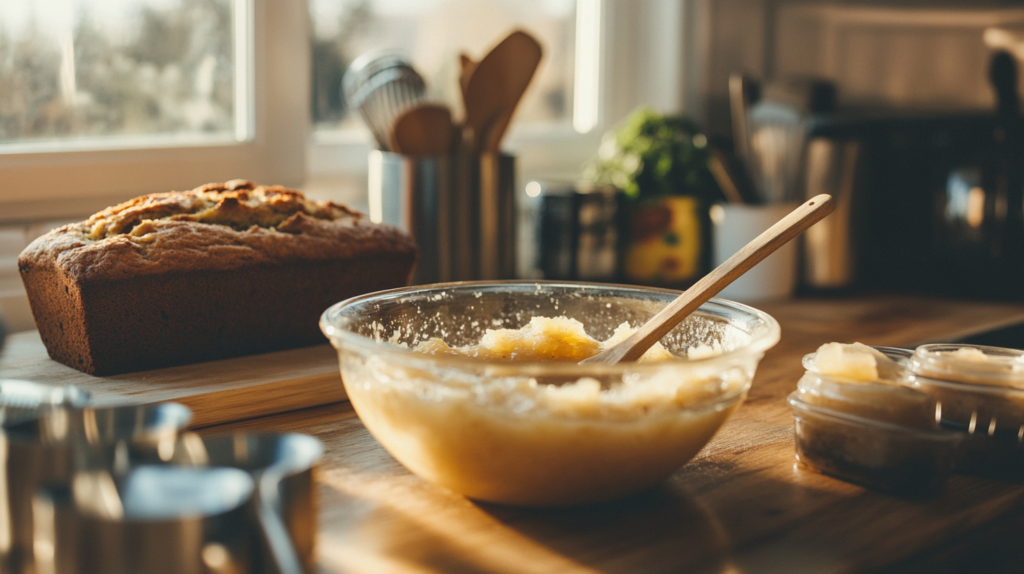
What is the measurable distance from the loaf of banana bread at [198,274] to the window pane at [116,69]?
1.02ft

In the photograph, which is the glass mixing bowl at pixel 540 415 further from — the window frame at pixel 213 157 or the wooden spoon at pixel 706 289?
the window frame at pixel 213 157

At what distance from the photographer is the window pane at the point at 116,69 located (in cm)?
125

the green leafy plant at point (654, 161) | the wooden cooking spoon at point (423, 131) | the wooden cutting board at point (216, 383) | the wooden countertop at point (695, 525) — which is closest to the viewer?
the wooden countertop at point (695, 525)

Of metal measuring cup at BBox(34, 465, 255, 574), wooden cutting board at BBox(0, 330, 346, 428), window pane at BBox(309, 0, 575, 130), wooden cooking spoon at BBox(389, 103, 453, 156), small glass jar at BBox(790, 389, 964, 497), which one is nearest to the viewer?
metal measuring cup at BBox(34, 465, 255, 574)

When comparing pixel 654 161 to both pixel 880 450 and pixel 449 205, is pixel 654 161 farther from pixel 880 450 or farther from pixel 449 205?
pixel 880 450

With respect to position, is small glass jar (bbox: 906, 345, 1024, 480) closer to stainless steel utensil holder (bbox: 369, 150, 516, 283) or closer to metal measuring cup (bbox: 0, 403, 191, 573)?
metal measuring cup (bbox: 0, 403, 191, 573)

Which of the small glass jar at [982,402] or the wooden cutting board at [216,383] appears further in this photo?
the wooden cutting board at [216,383]

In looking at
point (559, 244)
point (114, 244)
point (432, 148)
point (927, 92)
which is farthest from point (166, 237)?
point (927, 92)

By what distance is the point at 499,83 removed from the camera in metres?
1.43

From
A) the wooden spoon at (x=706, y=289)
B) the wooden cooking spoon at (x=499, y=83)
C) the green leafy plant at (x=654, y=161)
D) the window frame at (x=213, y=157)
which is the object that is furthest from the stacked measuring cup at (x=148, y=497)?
the green leafy plant at (x=654, y=161)

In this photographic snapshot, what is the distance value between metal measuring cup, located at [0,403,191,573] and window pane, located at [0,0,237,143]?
85 cm

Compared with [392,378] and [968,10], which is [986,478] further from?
[968,10]

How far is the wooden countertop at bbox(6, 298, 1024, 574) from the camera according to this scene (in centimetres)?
60

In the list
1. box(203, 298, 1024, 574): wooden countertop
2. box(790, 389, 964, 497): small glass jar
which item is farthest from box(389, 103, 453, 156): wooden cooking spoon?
box(790, 389, 964, 497): small glass jar
